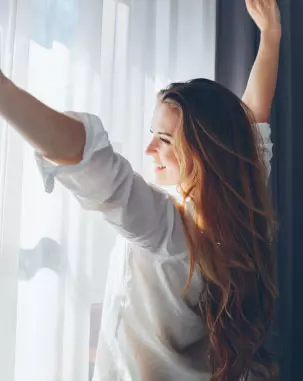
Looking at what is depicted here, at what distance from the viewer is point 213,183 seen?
38.2 inches

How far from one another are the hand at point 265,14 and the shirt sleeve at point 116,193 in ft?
2.45

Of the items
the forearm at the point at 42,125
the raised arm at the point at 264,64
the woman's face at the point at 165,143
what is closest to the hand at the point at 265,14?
the raised arm at the point at 264,64

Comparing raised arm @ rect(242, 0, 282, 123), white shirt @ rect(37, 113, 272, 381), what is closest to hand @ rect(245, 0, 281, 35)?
raised arm @ rect(242, 0, 282, 123)

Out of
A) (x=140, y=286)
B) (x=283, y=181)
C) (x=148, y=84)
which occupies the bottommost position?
(x=140, y=286)

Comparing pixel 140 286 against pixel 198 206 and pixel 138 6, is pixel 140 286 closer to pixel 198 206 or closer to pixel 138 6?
pixel 198 206

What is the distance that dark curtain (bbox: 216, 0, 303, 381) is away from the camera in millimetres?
1479

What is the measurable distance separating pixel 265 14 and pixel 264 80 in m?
0.21

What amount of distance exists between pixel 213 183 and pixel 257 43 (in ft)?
2.56

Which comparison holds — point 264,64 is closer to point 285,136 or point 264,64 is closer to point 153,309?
point 285,136

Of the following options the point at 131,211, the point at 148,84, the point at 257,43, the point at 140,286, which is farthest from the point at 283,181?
the point at 131,211

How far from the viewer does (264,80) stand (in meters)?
1.35

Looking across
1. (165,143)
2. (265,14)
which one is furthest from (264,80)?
(165,143)

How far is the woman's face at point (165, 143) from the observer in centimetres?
101

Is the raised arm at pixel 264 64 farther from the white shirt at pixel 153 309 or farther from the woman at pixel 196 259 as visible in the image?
the white shirt at pixel 153 309
